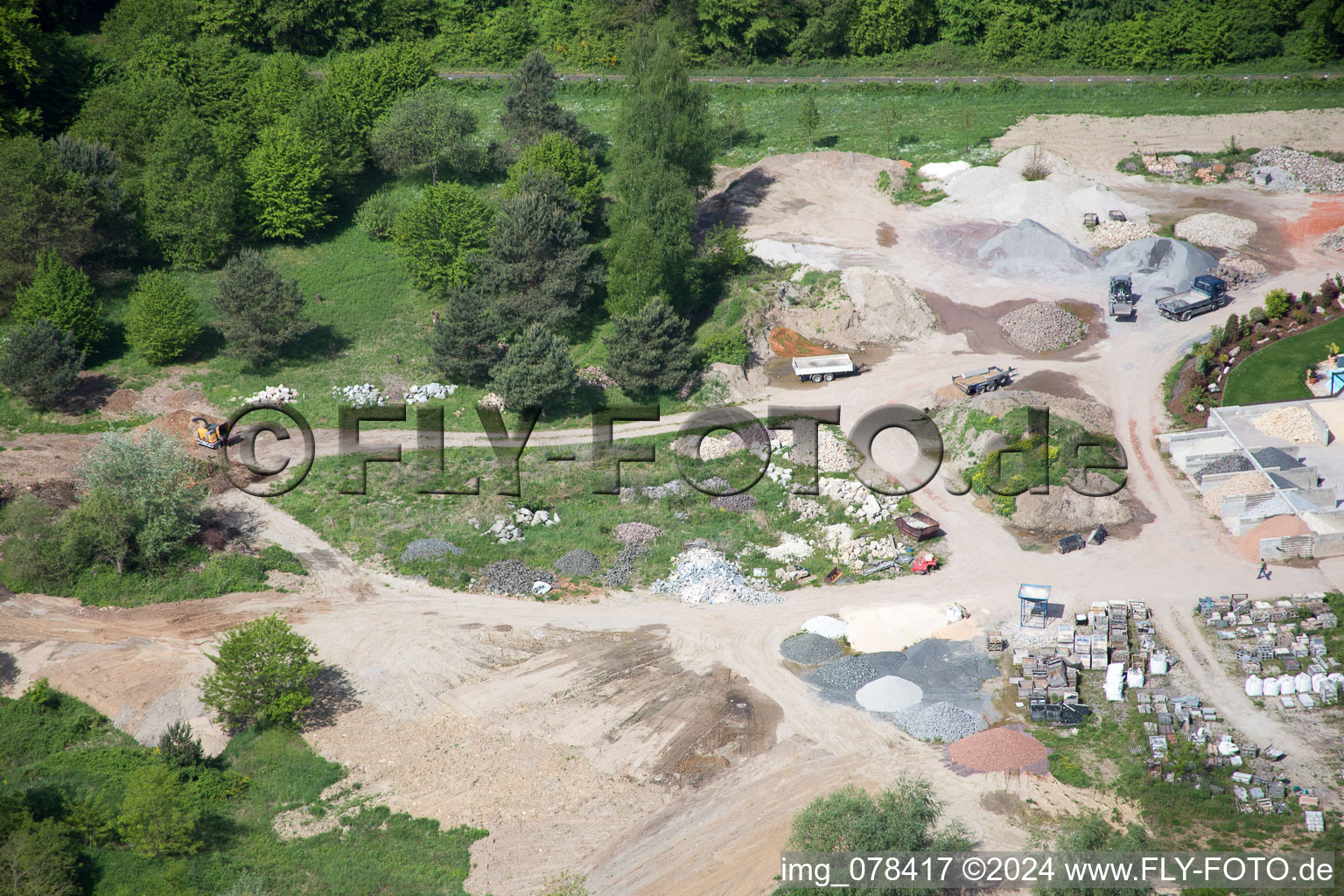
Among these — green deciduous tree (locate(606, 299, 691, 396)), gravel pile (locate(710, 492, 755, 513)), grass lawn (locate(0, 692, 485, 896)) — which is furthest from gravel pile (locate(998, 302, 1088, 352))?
grass lawn (locate(0, 692, 485, 896))

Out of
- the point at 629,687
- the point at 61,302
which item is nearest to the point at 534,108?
the point at 61,302

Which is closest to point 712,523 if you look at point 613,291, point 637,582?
point 637,582

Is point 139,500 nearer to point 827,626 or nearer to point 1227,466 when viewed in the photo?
point 827,626

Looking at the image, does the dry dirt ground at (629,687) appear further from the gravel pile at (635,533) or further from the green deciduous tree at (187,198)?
the green deciduous tree at (187,198)

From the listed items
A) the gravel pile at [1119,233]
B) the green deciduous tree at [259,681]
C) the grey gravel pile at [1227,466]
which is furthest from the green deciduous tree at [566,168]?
the grey gravel pile at [1227,466]

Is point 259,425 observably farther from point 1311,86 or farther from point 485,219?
point 1311,86
